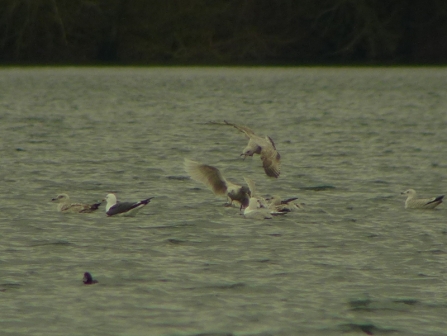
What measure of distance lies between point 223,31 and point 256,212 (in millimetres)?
51529

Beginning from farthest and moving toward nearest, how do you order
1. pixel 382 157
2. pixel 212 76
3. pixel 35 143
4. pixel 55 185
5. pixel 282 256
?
pixel 212 76, pixel 35 143, pixel 382 157, pixel 55 185, pixel 282 256

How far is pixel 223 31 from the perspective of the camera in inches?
2527

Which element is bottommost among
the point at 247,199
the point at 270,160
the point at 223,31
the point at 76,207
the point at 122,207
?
the point at 223,31

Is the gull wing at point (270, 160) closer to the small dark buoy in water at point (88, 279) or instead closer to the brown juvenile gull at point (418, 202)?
the brown juvenile gull at point (418, 202)

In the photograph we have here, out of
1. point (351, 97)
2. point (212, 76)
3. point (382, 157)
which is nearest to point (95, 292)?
point (382, 157)

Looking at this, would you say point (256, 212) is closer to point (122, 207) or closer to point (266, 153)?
point (266, 153)

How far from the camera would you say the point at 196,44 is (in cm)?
6412

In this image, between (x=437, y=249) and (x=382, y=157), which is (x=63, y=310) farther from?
(x=382, y=157)

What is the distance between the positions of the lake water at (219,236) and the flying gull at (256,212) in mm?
105

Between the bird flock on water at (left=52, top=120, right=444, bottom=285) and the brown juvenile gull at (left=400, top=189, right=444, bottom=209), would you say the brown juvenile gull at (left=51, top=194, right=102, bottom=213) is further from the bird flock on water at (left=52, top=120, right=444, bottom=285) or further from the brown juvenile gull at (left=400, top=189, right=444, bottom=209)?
the brown juvenile gull at (left=400, top=189, right=444, bottom=209)

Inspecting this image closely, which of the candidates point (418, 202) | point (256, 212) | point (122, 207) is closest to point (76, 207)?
point (122, 207)

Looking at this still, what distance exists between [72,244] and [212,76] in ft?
145

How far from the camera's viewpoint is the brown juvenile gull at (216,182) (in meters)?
13.8

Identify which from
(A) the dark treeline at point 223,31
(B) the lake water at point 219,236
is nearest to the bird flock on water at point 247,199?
(B) the lake water at point 219,236
